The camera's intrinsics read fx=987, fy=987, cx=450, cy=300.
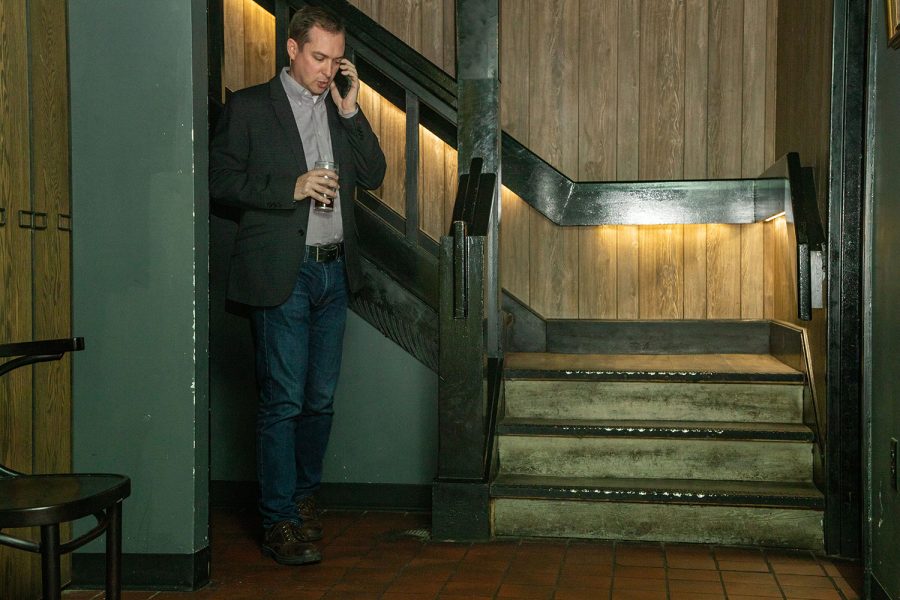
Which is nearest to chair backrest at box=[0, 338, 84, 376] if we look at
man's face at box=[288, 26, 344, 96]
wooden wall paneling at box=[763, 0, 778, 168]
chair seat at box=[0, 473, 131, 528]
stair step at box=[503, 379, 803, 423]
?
chair seat at box=[0, 473, 131, 528]

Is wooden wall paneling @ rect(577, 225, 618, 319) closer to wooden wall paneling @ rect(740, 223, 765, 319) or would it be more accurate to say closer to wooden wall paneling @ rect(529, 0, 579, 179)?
wooden wall paneling @ rect(529, 0, 579, 179)

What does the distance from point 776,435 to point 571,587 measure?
111 centimetres

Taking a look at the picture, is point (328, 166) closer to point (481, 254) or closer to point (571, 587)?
point (481, 254)

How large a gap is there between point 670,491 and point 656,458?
229 millimetres

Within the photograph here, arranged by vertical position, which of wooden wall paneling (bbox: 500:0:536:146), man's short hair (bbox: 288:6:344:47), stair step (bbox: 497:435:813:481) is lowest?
stair step (bbox: 497:435:813:481)

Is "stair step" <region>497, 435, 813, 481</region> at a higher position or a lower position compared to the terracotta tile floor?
higher

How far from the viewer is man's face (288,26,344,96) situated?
3352 millimetres

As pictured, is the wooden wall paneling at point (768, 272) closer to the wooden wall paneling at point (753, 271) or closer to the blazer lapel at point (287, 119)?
the wooden wall paneling at point (753, 271)

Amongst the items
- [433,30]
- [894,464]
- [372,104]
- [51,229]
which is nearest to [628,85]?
[433,30]

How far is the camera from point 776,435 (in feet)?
11.9

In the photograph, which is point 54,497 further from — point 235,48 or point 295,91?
point 235,48

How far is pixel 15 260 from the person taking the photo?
2.70m

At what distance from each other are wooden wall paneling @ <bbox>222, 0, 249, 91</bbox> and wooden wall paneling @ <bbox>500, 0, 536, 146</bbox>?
1.36 m

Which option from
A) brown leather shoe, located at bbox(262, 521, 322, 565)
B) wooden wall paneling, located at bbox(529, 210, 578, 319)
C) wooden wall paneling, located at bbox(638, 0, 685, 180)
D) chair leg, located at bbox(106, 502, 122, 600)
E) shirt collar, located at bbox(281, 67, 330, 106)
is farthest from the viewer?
wooden wall paneling, located at bbox(529, 210, 578, 319)
